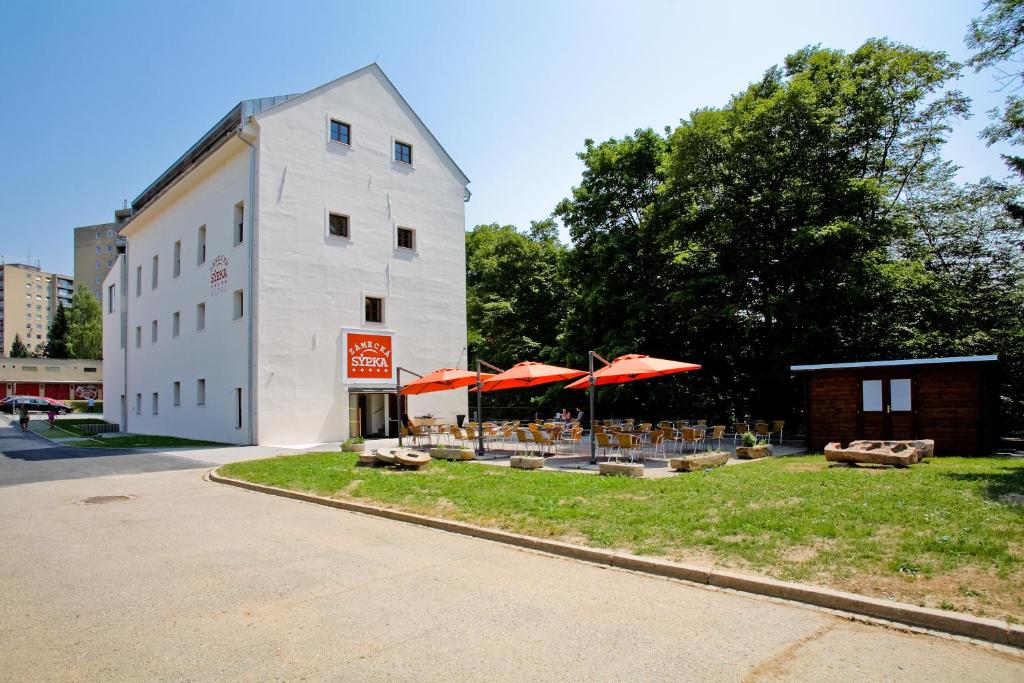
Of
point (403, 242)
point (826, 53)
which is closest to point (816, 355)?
point (826, 53)

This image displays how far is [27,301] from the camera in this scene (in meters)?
135

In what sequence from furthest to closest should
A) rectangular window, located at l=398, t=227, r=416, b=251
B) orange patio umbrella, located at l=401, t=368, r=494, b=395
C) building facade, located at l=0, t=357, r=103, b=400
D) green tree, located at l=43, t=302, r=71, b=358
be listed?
green tree, located at l=43, t=302, r=71, b=358
building facade, located at l=0, t=357, r=103, b=400
rectangular window, located at l=398, t=227, r=416, b=251
orange patio umbrella, located at l=401, t=368, r=494, b=395

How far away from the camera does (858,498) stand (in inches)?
354

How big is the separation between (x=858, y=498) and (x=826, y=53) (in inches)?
874

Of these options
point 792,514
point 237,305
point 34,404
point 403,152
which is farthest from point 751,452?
point 34,404

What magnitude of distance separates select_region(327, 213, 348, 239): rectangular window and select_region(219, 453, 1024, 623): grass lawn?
14284 millimetres

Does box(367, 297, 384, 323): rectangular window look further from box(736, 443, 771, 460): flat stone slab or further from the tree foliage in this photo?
box(736, 443, 771, 460): flat stone slab

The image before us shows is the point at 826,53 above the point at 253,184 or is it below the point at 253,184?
above

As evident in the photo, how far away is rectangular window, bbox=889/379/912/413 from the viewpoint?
16594mm

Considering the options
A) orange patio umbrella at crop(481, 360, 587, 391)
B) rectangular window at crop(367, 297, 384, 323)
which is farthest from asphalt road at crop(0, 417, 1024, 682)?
rectangular window at crop(367, 297, 384, 323)

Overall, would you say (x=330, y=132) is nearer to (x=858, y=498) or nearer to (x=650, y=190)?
(x=650, y=190)

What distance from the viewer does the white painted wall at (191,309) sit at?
82.3 feet

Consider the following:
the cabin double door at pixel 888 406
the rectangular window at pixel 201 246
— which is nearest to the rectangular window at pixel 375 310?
the rectangular window at pixel 201 246

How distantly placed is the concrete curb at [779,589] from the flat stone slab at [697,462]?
613 cm
